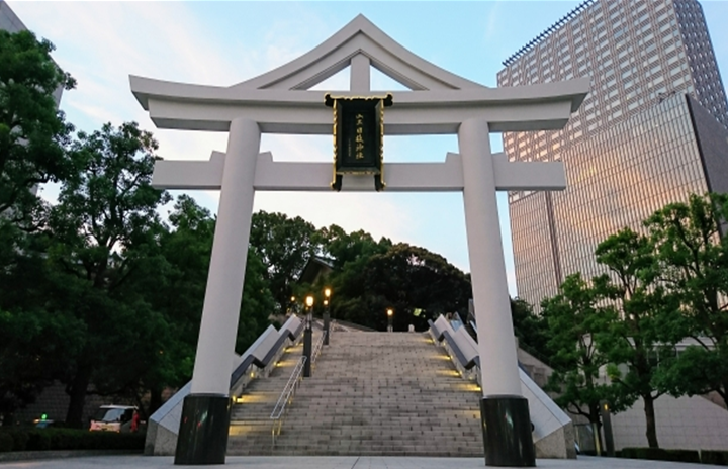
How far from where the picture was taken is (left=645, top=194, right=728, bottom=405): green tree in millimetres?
11062

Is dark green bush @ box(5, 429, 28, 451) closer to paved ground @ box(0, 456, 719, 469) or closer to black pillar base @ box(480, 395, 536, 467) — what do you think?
paved ground @ box(0, 456, 719, 469)

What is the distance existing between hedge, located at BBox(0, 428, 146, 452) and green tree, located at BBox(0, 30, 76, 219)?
4447mm

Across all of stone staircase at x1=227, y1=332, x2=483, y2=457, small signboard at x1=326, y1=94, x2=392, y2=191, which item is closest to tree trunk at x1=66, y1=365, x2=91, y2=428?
stone staircase at x1=227, y1=332, x2=483, y2=457

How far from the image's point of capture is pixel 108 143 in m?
13.7

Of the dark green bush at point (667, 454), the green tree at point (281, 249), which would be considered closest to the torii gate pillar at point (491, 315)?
the dark green bush at point (667, 454)

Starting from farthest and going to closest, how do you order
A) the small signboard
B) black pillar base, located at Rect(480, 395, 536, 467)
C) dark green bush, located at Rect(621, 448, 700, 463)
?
1. dark green bush, located at Rect(621, 448, 700, 463)
2. the small signboard
3. black pillar base, located at Rect(480, 395, 536, 467)

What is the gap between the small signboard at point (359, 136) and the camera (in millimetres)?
9086

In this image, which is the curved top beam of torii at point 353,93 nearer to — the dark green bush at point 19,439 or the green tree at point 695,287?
the green tree at point 695,287

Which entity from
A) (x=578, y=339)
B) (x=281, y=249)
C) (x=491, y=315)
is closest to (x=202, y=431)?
(x=491, y=315)

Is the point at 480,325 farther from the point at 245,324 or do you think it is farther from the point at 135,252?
the point at 245,324

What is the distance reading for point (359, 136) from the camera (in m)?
9.31

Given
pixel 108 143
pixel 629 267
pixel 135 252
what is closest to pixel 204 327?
pixel 135 252

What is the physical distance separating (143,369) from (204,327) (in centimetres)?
714

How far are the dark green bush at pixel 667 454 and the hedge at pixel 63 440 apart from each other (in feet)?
44.6
